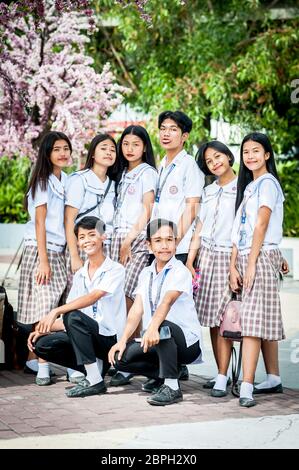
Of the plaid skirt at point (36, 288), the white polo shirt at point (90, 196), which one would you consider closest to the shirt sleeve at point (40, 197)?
the white polo shirt at point (90, 196)

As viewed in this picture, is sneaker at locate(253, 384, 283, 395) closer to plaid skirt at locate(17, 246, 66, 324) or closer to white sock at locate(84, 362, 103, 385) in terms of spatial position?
white sock at locate(84, 362, 103, 385)

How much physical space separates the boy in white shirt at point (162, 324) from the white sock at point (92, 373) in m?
0.18

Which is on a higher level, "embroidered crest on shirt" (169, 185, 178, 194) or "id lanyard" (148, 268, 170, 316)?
"embroidered crest on shirt" (169, 185, 178, 194)

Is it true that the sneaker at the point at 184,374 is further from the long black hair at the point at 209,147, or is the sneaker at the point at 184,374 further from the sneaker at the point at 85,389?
the long black hair at the point at 209,147

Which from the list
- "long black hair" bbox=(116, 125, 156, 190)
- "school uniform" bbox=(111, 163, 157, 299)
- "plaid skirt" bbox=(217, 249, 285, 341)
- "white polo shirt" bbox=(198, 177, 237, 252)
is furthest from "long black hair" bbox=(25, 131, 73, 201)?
"plaid skirt" bbox=(217, 249, 285, 341)

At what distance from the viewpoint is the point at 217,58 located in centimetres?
1509

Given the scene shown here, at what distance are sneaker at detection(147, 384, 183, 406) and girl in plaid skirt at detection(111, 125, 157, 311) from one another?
1003 millimetres

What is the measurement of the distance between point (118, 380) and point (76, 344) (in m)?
0.56

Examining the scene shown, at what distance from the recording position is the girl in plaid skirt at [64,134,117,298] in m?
6.59

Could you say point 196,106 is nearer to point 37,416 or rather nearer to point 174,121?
point 174,121

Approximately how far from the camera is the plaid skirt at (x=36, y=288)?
6555 mm

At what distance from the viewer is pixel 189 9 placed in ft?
50.8
